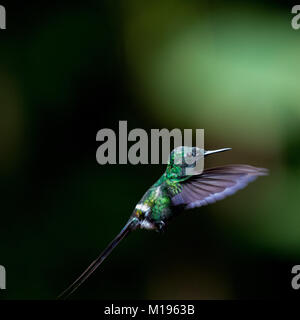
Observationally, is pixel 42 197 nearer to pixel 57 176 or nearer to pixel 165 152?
Answer: pixel 57 176
